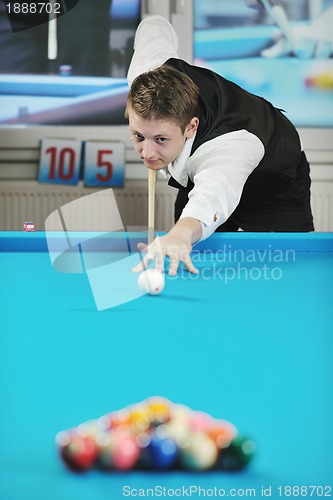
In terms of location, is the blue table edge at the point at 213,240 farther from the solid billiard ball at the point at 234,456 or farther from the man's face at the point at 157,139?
the solid billiard ball at the point at 234,456

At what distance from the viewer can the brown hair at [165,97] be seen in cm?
214

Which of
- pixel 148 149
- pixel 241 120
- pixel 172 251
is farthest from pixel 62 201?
pixel 172 251

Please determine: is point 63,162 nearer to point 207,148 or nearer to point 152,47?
point 152,47

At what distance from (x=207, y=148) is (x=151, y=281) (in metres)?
0.81

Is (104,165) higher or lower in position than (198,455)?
lower

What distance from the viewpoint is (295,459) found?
132 cm

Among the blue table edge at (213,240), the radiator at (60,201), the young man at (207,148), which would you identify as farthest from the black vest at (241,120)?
the radiator at (60,201)

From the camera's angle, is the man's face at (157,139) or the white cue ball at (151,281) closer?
the white cue ball at (151,281)

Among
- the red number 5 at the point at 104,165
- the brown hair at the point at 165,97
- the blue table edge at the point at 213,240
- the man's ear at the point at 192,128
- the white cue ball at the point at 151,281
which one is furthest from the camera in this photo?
the red number 5 at the point at 104,165

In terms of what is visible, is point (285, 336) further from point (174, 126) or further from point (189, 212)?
point (174, 126)

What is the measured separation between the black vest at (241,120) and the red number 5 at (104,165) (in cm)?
175

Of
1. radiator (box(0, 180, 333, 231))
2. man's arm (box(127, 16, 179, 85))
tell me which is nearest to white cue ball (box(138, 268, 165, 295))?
man's arm (box(127, 16, 179, 85))

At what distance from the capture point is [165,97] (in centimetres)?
219

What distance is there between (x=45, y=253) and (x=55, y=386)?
2.17 feet
